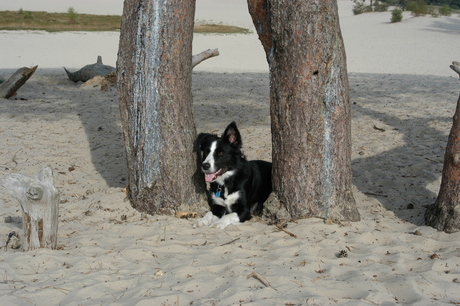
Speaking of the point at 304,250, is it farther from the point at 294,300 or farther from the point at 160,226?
the point at 160,226

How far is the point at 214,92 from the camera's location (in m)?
13.5

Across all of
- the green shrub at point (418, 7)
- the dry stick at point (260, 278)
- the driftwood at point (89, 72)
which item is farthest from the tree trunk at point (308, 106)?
the green shrub at point (418, 7)

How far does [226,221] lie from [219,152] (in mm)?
836

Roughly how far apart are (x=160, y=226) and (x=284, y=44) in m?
2.47

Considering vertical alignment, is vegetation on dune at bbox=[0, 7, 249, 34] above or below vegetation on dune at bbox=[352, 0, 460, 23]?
below

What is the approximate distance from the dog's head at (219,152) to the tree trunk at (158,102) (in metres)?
0.18

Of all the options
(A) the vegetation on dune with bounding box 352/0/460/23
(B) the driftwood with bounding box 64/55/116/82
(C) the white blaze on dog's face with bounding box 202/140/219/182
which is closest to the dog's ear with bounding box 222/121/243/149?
(C) the white blaze on dog's face with bounding box 202/140/219/182

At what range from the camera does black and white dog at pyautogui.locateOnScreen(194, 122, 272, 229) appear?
6.01 metres

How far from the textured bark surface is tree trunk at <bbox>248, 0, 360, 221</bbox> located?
924 mm

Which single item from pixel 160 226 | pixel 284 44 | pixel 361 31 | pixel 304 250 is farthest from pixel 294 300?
pixel 361 31

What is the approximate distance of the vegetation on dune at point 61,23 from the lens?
131 ft

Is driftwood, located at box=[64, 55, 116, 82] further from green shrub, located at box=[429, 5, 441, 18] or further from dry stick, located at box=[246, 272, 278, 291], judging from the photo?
green shrub, located at box=[429, 5, 441, 18]

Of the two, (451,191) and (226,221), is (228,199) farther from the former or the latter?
(451,191)

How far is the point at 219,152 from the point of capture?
6.04 m
